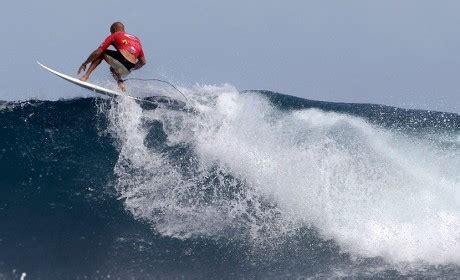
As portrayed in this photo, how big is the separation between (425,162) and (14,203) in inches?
290

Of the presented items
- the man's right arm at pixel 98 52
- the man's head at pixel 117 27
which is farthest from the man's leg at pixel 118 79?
the man's head at pixel 117 27

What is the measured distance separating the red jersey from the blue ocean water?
38.5 inches

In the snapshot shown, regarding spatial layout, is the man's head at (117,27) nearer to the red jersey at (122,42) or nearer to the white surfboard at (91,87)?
the red jersey at (122,42)

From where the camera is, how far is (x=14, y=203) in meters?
7.93

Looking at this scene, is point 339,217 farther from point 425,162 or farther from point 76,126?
point 76,126

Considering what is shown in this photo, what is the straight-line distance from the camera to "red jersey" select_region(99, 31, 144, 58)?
30.7 feet

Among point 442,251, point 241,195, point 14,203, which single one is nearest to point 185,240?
point 241,195

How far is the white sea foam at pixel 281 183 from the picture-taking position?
725cm

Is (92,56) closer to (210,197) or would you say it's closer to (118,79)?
(118,79)

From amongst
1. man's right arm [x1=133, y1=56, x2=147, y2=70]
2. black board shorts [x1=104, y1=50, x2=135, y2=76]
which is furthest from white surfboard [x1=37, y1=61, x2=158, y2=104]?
man's right arm [x1=133, y1=56, x2=147, y2=70]

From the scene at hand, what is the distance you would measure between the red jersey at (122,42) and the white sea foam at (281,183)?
3.40 feet

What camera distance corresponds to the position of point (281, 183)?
8.25 m

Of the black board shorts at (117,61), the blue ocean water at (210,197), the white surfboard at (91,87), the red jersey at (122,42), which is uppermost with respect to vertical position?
the red jersey at (122,42)

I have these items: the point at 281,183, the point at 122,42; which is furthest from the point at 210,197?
the point at 122,42
